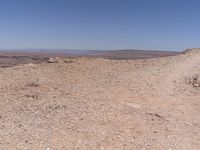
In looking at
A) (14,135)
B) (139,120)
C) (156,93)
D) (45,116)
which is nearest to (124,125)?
(139,120)

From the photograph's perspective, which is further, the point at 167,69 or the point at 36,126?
the point at 167,69

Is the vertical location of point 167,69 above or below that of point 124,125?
above

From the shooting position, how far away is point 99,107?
9812 mm

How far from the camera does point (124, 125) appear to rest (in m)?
8.75

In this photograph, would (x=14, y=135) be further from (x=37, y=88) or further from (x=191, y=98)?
(x=191, y=98)

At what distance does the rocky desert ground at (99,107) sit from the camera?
7883 millimetres

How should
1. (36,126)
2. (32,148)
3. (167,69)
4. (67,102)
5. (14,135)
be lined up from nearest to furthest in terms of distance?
(32,148) < (14,135) < (36,126) < (67,102) < (167,69)

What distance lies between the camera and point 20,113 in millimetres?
9250

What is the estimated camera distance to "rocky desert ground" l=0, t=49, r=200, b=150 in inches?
310

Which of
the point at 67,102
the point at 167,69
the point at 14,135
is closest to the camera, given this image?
the point at 14,135

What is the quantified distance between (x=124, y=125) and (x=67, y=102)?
212cm

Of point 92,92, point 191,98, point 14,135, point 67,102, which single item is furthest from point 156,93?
point 14,135

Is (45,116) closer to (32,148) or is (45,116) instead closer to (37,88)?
(32,148)

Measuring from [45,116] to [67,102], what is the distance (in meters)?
1.22
